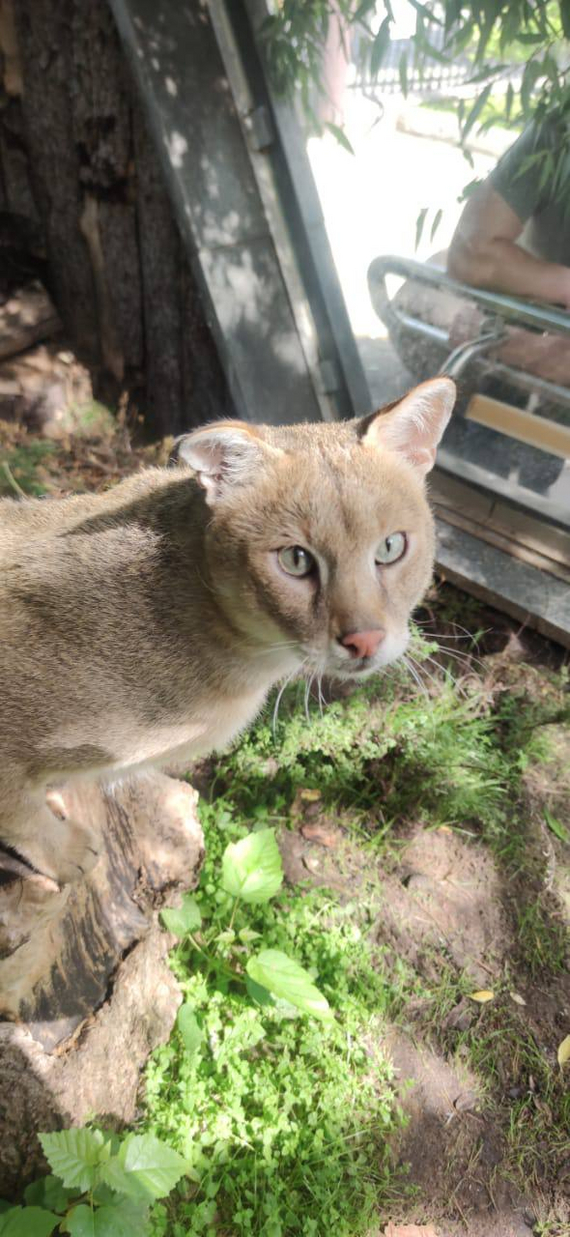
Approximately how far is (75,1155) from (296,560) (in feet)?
5.84

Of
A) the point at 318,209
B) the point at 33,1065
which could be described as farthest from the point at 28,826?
the point at 318,209

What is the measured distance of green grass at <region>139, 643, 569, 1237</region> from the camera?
2576 millimetres

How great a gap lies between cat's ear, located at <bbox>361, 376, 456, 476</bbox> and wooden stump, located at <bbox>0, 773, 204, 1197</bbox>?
1.60 metres

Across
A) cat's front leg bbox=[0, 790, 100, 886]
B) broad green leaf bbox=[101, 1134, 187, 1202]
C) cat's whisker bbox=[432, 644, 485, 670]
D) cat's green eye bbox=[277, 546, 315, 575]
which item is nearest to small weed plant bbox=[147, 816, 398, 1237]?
broad green leaf bbox=[101, 1134, 187, 1202]

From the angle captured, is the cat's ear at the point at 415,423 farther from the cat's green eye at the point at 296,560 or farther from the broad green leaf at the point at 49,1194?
the broad green leaf at the point at 49,1194

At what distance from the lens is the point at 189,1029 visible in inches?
110

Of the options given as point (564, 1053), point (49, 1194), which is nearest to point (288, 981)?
point (49, 1194)

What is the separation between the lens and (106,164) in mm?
4586

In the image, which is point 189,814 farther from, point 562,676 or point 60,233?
point 60,233

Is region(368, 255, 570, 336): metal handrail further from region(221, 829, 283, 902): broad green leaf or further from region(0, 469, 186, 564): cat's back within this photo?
region(221, 829, 283, 902): broad green leaf

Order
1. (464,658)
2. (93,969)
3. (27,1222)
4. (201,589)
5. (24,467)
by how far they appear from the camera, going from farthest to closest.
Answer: (24,467) → (464,658) → (93,969) → (201,589) → (27,1222)

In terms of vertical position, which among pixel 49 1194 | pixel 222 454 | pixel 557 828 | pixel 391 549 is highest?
pixel 222 454

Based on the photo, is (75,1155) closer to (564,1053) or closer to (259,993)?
(259,993)

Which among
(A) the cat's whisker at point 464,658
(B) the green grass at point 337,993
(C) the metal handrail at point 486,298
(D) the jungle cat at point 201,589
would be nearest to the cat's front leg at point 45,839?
(D) the jungle cat at point 201,589
